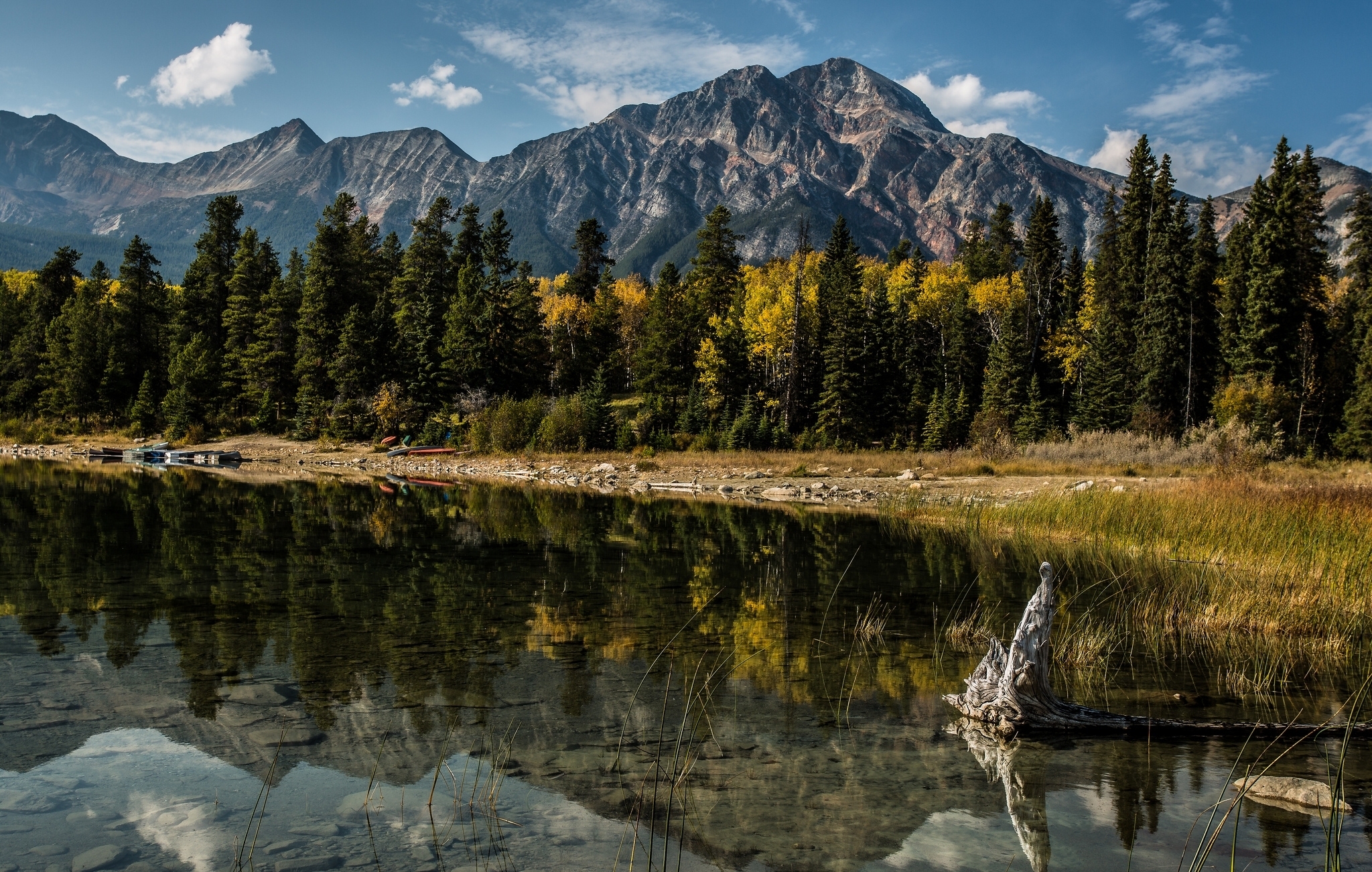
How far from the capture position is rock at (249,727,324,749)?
21.9 ft

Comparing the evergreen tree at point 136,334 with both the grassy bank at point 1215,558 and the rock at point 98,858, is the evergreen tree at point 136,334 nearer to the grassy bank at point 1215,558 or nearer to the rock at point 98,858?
the grassy bank at point 1215,558

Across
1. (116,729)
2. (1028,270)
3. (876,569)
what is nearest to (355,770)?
(116,729)

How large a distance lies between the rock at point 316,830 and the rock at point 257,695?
2.66m

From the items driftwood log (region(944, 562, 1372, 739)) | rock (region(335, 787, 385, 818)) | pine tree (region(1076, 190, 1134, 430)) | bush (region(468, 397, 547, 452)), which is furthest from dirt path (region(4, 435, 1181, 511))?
rock (region(335, 787, 385, 818))

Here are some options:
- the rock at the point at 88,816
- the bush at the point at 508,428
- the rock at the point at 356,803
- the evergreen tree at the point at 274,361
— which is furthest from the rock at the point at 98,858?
the evergreen tree at the point at 274,361

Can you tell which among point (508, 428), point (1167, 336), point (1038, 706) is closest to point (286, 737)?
point (1038, 706)

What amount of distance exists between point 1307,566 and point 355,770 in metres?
13.9

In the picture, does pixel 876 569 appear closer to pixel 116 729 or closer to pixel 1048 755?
pixel 1048 755

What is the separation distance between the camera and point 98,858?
4.82 m

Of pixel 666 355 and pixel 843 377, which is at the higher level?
pixel 666 355

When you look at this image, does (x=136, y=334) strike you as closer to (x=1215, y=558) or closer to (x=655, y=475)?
(x=655, y=475)

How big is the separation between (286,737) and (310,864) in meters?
2.31

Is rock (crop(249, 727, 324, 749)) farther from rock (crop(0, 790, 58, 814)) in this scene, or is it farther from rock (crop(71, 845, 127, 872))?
rock (crop(71, 845, 127, 872))

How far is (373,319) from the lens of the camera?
207ft
